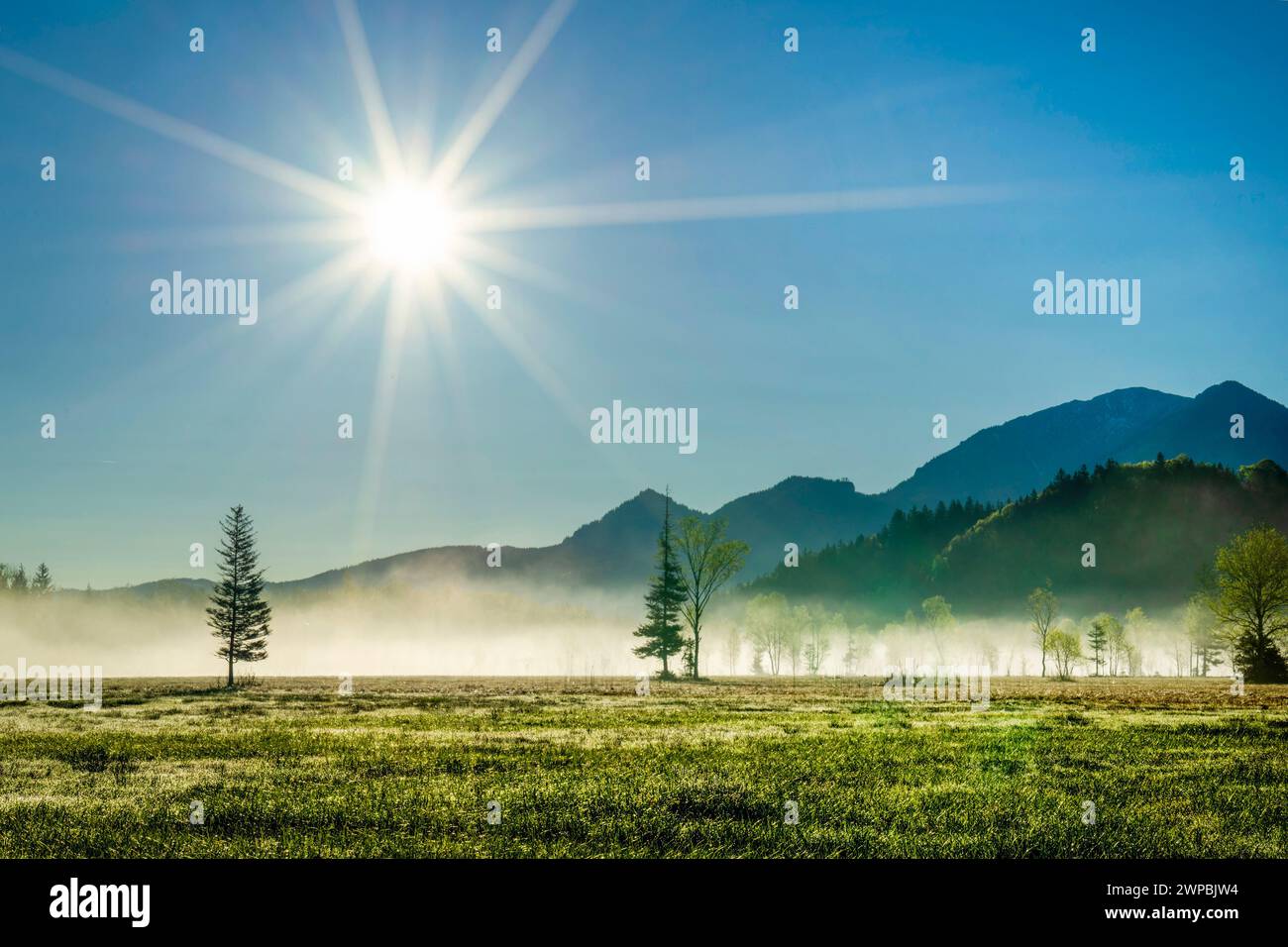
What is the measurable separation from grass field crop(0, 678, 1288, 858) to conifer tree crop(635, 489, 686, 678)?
200ft

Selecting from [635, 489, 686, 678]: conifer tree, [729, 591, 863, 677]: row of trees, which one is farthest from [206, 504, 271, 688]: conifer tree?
[729, 591, 863, 677]: row of trees

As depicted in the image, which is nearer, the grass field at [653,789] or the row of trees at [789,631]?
the grass field at [653,789]

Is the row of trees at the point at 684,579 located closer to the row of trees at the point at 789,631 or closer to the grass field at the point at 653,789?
the row of trees at the point at 789,631

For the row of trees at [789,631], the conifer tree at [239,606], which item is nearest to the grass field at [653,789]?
the conifer tree at [239,606]

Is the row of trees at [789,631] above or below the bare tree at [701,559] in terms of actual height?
below

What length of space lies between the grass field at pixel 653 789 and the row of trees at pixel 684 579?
61318 mm

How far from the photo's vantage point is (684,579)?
3939 inches

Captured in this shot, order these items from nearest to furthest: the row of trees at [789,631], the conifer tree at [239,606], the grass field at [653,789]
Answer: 1. the grass field at [653,789]
2. the conifer tree at [239,606]
3. the row of trees at [789,631]

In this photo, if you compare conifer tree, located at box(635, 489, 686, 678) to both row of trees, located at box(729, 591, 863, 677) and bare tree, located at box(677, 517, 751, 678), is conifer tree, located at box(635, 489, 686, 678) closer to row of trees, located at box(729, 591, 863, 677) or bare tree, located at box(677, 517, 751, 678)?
bare tree, located at box(677, 517, 751, 678)

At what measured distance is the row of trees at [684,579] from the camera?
97062 mm
